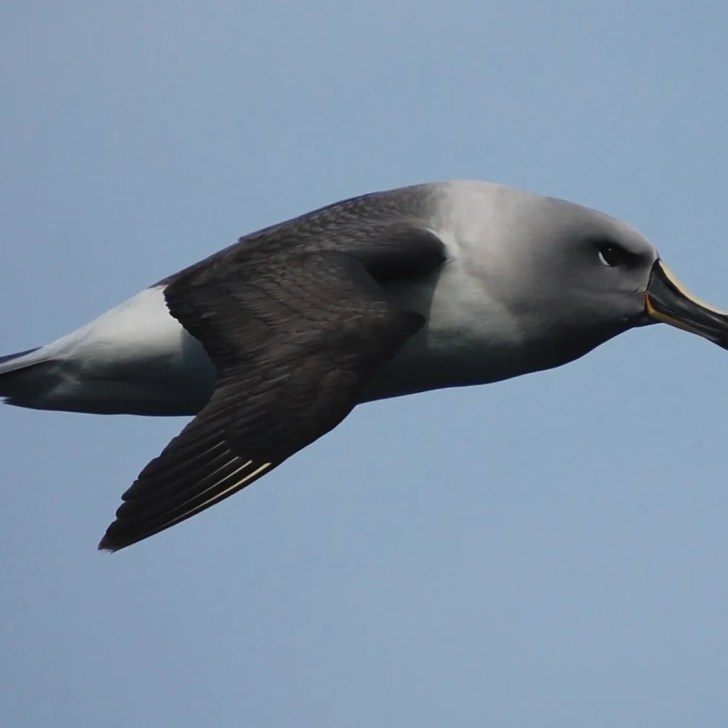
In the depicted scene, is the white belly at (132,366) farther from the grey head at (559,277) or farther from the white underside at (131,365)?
the grey head at (559,277)

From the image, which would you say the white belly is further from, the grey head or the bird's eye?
the bird's eye

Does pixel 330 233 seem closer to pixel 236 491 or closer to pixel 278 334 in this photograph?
pixel 278 334

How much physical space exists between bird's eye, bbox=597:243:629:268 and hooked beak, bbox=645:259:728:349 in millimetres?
215

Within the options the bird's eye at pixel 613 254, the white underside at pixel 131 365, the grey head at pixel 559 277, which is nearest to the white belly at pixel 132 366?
the white underside at pixel 131 365

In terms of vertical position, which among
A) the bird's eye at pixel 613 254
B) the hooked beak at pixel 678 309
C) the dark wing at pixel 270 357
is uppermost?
the bird's eye at pixel 613 254

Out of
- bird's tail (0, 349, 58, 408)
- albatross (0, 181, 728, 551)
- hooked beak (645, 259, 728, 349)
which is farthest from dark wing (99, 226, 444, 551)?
hooked beak (645, 259, 728, 349)

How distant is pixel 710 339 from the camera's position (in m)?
12.3

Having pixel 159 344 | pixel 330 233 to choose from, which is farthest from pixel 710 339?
pixel 159 344

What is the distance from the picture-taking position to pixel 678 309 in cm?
1222

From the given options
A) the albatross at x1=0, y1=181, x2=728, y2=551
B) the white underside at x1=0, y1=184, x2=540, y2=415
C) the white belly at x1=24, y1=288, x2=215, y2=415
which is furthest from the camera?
the white belly at x1=24, y1=288, x2=215, y2=415

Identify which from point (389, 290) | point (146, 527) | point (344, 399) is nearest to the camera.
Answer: point (146, 527)

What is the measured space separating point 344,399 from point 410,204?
245cm

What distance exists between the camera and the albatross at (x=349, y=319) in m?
10.0

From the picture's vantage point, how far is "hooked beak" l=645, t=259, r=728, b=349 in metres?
12.2
